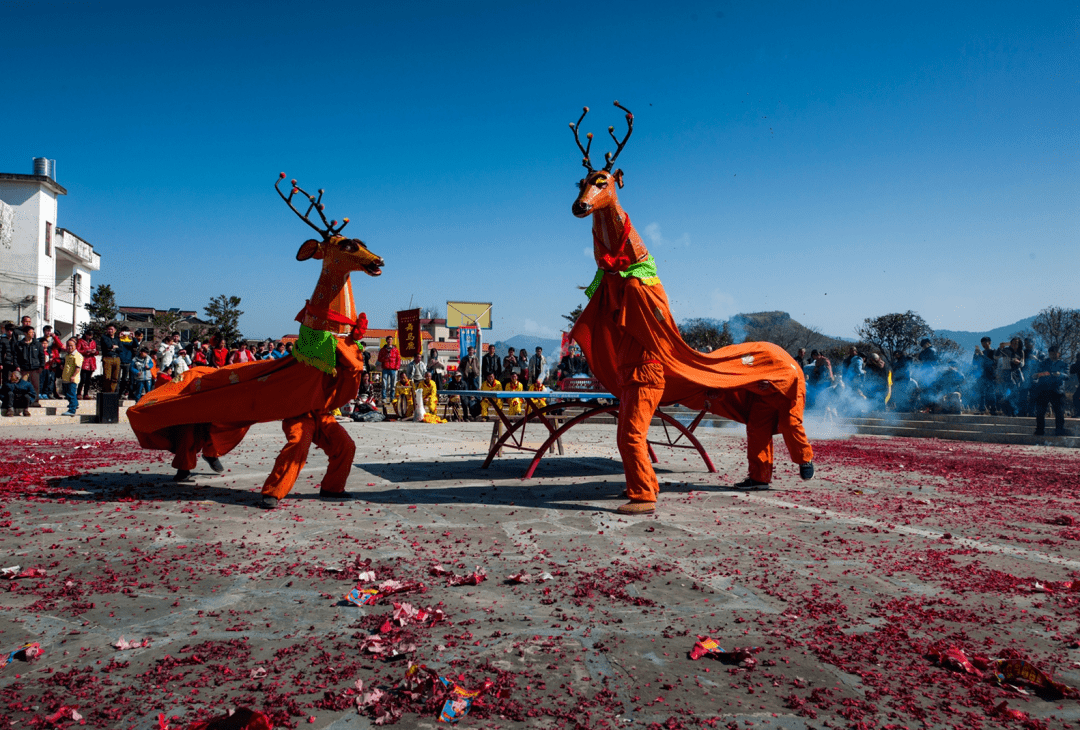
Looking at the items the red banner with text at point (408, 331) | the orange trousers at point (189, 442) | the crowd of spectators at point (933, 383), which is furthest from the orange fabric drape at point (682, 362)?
the crowd of spectators at point (933, 383)

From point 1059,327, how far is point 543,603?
138 ft

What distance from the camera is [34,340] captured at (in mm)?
14070

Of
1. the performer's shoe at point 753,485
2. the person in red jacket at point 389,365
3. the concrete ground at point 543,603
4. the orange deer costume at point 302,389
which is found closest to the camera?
the concrete ground at point 543,603

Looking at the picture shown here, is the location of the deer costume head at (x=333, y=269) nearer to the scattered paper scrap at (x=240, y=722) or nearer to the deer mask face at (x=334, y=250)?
the deer mask face at (x=334, y=250)

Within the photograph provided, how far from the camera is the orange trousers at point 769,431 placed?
6.13 meters

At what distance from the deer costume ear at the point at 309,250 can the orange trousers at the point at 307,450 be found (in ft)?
4.56

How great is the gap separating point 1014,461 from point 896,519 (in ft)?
18.9

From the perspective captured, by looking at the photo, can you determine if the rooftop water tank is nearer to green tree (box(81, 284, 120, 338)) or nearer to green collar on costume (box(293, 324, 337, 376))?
green tree (box(81, 284, 120, 338))

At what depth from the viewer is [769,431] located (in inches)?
252

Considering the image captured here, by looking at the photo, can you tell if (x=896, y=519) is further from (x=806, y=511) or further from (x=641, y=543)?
(x=641, y=543)

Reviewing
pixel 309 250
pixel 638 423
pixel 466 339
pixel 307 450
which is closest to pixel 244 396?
pixel 307 450

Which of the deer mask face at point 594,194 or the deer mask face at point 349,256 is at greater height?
the deer mask face at point 594,194

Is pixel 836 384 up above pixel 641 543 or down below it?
above

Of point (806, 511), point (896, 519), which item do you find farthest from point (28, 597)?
point (896, 519)
